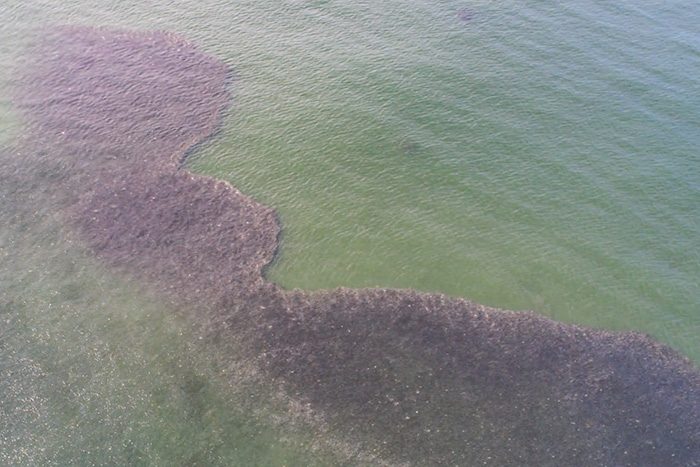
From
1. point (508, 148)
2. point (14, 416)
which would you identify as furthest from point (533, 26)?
point (14, 416)

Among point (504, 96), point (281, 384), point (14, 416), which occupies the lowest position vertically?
point (14, 416)

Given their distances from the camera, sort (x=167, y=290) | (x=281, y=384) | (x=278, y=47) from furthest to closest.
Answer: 1. (x=278, y=47)
2. (x=167, y=290)
3. (x=281, y=384)

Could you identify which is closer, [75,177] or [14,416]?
[14,416]

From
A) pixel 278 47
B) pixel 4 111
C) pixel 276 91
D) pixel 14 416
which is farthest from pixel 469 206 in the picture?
pixel 4 111

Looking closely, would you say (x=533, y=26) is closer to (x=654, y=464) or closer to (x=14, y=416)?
(x=654, y=464)

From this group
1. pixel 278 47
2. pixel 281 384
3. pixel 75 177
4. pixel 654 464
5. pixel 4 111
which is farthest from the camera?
pixel 278 47

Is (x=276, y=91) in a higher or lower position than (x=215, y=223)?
higher

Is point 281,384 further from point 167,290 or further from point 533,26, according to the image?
point 533,26
